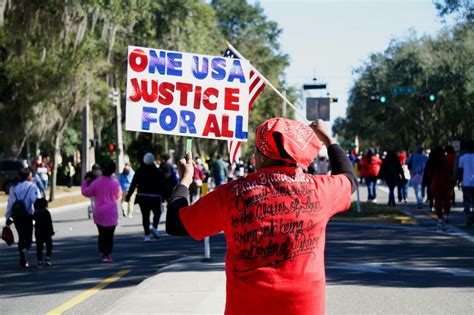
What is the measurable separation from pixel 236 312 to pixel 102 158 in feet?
198

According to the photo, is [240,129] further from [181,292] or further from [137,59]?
[181,292]

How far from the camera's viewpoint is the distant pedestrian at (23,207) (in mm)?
15109

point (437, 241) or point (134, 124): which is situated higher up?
point (134, 124)

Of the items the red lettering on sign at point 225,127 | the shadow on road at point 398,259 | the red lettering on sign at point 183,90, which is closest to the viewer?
the red lettering on sign at point 183,90

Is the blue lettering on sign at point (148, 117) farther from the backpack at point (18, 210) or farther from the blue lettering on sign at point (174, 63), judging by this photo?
the backpack at point (18, 210)

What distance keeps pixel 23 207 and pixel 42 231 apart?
722mm

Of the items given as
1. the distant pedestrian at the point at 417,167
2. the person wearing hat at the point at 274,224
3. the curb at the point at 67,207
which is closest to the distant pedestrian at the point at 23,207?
the person wearing hat at the point at 274,224

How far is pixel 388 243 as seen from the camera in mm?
17422

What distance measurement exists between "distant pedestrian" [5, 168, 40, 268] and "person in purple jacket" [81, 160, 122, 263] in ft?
2.79

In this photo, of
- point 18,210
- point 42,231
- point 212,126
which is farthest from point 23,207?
point 212,126

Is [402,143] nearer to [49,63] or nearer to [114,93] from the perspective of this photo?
[114,93]

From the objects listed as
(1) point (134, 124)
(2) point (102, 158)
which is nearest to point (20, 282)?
(1) point (134, 124)

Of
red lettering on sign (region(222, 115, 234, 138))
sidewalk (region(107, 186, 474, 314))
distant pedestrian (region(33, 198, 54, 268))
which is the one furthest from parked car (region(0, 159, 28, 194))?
red lettering on sign (region(222, 115, 234, 138))

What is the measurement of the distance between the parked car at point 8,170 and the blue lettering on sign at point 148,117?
35824mm
